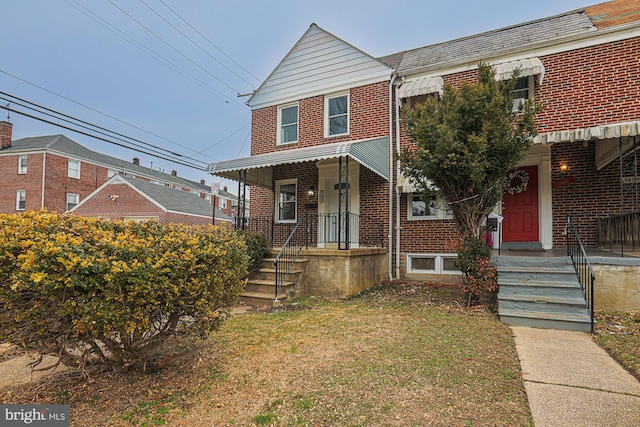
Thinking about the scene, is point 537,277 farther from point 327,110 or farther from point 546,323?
point 327,110

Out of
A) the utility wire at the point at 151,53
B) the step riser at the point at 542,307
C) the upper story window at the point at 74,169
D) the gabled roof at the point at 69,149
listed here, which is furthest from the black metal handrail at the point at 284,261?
the upper story window at the point at 74,169

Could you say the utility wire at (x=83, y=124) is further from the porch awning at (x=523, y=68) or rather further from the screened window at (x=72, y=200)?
the screened window at (x=72, y=200)

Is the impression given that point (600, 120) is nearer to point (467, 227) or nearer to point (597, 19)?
point (597, 19)

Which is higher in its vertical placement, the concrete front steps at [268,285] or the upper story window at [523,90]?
the upper story window at [523,90]

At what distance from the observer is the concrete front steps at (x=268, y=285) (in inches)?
268

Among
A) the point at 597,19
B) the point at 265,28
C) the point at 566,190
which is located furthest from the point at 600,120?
the point at 265,28

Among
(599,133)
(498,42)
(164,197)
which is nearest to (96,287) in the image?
(599,133)

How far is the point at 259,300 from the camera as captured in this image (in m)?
6.78

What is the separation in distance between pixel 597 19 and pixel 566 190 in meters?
4.81

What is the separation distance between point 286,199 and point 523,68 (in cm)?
743

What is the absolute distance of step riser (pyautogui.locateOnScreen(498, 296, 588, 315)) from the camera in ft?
16.7

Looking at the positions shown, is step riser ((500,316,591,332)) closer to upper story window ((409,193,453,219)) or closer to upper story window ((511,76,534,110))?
upper story window ((409,193,453,219))

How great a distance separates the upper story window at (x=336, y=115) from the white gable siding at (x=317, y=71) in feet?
0.98

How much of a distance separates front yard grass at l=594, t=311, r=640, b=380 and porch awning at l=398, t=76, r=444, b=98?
Answer: 6.22 metres
